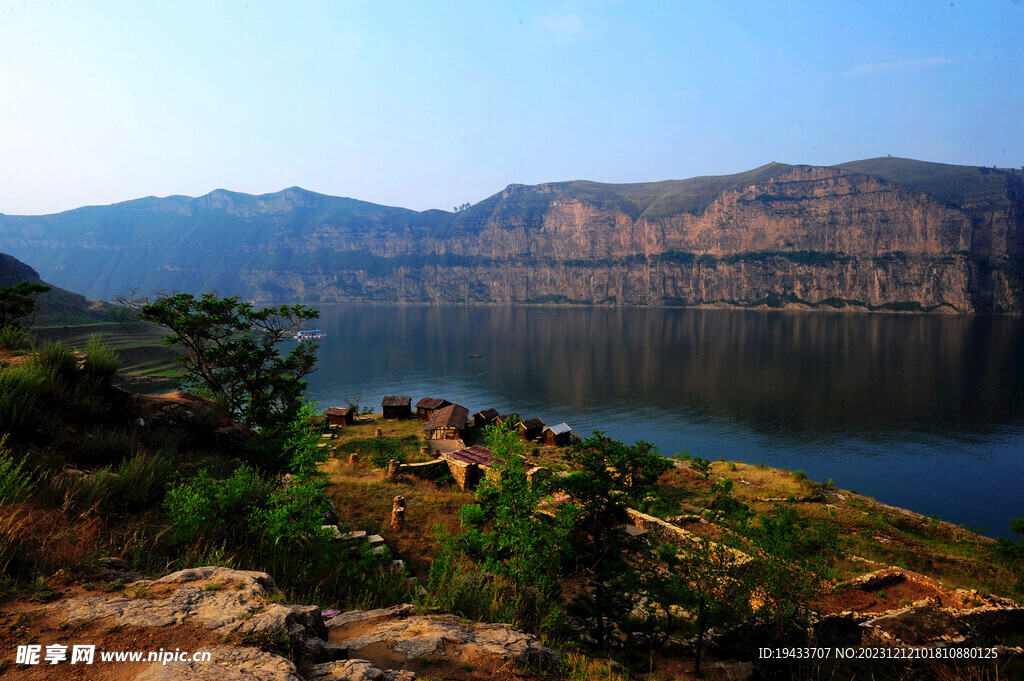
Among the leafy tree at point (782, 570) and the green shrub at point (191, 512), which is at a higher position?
the green shrub at point (191, 512)

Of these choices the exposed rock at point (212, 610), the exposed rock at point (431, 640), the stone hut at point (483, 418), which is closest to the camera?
the exposed rock at point (212, 610)

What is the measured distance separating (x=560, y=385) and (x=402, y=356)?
46614mm

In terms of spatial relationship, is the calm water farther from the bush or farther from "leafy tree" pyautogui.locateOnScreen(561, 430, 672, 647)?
the bush

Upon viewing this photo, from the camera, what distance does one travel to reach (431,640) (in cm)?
535

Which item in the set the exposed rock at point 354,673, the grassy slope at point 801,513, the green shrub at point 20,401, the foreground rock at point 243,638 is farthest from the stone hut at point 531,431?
the exposed rock at point 354,673

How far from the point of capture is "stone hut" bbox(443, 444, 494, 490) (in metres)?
23.8

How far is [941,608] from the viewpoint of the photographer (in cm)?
1307

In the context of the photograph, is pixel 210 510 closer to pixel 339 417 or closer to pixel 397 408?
pixel 339 417

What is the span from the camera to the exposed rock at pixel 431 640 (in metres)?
5.07

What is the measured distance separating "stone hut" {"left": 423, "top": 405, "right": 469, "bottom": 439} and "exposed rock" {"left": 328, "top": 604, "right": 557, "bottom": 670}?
29.5 m

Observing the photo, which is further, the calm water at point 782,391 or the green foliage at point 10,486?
the calm water at point 782,391

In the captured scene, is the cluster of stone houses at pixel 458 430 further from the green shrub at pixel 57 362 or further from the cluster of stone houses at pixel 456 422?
the green shrub at pixel 57 362

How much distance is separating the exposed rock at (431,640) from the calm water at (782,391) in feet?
143

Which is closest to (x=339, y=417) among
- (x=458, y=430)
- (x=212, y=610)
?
(x=458, y=430)
